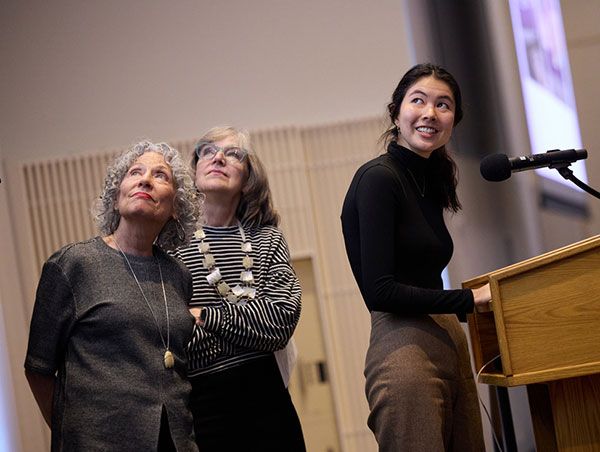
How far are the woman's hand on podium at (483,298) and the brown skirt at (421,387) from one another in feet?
0.54

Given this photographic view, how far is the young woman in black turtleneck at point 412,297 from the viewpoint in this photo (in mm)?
2018

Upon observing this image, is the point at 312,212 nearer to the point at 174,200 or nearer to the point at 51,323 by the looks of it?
the point at 174,200

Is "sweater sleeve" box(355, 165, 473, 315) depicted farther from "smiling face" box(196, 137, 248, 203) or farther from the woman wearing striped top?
"smiling face" box(196, 137, 248, 203)

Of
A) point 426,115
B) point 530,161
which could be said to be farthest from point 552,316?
point 426,115

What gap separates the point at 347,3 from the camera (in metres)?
6.46

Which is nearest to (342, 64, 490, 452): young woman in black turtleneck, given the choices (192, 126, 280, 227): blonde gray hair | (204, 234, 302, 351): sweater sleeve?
(204, 234, 302, 351): sweater sleeve

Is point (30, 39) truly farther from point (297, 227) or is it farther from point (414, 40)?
point (414, 40)

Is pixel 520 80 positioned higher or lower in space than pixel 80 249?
higher

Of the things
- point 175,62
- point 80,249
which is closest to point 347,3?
point 175,62

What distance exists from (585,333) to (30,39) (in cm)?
568

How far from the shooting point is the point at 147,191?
2180 millimetres

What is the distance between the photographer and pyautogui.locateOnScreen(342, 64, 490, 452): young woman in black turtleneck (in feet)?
6.62

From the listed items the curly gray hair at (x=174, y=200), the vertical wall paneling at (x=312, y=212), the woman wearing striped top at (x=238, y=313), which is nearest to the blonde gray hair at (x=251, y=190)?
the woman wearing striped top at (x=238, y=313)

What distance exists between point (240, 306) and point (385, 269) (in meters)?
0.67
